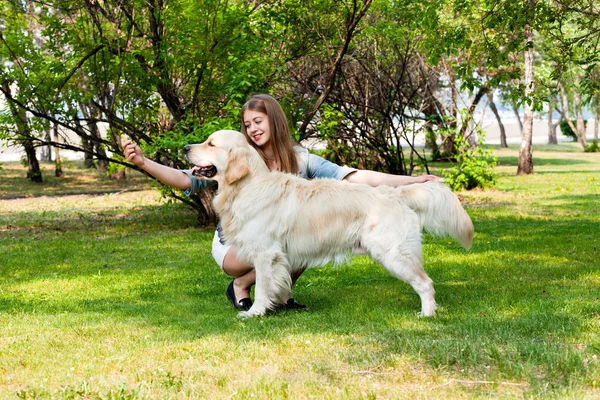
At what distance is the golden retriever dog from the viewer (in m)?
5.48

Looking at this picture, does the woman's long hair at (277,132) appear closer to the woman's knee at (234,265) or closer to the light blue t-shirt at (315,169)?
the light blue t-shirt at (315,169)

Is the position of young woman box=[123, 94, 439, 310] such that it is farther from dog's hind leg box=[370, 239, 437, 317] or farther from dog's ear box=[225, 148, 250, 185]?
dog's hind leg box=[370, 239, 437, 317]

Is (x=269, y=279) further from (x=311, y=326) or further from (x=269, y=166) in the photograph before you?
(x=269, y=166)

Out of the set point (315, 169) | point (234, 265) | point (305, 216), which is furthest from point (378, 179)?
point (234, 265)

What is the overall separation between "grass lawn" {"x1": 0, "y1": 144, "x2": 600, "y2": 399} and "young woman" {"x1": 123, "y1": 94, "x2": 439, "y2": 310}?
0.38m

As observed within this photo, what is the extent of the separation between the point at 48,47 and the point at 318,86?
5.03 metres

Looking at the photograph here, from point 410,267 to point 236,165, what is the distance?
154 cm

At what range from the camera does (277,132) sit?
5.89 meters

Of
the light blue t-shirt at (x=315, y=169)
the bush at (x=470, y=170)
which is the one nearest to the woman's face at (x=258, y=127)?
the light blue t-shirt at (x=315, y=169)

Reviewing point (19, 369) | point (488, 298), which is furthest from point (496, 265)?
point (19, 369)

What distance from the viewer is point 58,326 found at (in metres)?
5.52

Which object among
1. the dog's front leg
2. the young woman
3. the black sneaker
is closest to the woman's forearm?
the young woman

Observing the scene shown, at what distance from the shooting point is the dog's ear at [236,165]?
5.50m

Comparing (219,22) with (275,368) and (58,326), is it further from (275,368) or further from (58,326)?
(275,368)
